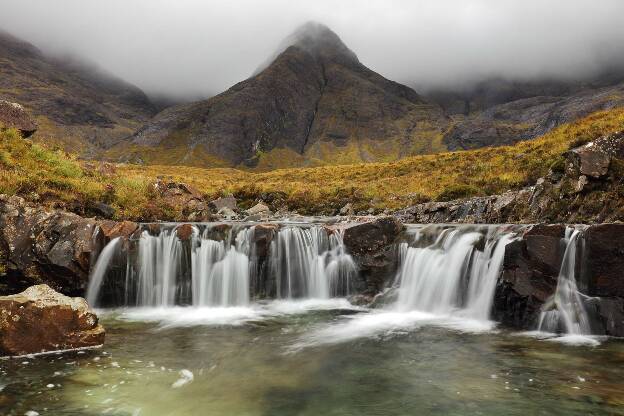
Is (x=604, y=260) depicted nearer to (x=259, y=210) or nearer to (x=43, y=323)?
(x=43, y=323)

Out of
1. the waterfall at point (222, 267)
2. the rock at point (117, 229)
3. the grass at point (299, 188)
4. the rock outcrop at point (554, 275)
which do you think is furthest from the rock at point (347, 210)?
the rock outcrop at point (554, 275)

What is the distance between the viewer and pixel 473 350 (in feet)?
35.0

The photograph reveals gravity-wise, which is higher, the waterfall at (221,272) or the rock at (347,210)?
the rock at (347,210)

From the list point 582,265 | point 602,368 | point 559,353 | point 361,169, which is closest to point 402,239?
point 582,265

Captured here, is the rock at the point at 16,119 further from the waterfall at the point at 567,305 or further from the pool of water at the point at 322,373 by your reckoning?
the waterfall at the point at 567,305

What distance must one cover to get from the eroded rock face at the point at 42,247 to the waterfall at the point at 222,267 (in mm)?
771

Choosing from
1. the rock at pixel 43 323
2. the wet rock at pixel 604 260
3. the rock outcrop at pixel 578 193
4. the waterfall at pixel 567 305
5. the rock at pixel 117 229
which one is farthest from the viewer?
the rock at pixel 117 229

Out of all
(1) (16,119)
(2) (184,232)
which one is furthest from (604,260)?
(1) (16,119)

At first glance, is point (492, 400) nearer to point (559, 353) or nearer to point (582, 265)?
point (559, 353)

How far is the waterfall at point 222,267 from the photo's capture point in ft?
Result: 55.4

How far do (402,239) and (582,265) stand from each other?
6788mm

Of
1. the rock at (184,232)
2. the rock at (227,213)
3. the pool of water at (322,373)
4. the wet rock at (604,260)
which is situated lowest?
the pool of water at (322,373)

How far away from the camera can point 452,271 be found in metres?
15.4

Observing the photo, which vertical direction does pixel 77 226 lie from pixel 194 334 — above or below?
above
